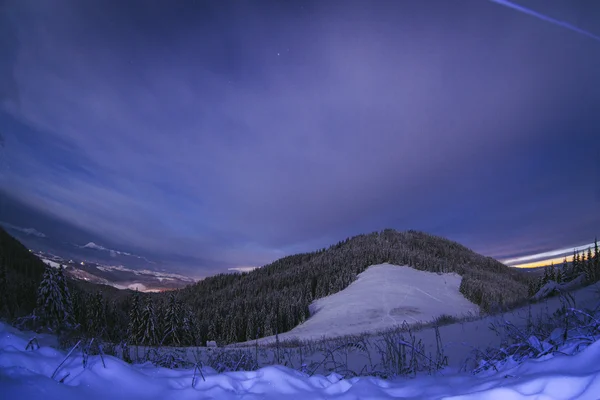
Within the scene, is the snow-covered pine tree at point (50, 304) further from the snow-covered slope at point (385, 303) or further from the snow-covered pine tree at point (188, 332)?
the snow-covered slope at point (385, 303)

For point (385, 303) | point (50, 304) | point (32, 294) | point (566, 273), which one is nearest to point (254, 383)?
point (50, 304)

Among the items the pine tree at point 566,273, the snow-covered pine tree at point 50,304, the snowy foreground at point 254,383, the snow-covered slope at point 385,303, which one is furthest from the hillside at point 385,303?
the snowy foreground at point 254,383

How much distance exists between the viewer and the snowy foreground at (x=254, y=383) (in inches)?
86.7

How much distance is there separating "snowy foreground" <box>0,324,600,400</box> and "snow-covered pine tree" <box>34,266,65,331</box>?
80 cm

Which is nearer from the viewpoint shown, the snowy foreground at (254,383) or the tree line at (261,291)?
the snowy foreground at (254,383)

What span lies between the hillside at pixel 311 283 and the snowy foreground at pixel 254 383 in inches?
1643

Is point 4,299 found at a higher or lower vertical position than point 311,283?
lower

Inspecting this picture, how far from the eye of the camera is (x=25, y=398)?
1.99 m

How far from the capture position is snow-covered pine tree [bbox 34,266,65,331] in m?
4.35

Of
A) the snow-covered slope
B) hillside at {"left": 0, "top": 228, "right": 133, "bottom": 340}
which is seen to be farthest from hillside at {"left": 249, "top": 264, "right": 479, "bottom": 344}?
hillside at {"left": 0, "top": 228, "right": 133, "bottom": 340}

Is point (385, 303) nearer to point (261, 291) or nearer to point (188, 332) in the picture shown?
point (188, 332)

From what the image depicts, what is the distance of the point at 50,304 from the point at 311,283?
92669 mm

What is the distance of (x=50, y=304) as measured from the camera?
6.55m

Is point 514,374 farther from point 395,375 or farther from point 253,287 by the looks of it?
point 253,287
